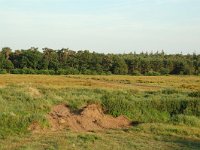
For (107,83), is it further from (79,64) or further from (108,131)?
(108,131)

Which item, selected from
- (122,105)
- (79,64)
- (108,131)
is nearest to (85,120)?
(108,131)

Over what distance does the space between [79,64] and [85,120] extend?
265 feet

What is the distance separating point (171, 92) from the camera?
2402 cm

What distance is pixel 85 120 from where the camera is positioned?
16.8 meters

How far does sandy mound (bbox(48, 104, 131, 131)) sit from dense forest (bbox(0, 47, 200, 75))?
244 feet

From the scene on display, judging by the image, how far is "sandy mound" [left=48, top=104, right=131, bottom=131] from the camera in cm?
1614

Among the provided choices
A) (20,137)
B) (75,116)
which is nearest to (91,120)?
(75,116)

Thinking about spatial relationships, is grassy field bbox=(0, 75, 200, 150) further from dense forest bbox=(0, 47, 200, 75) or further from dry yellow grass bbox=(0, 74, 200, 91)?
dense forest bbox=(0, 47, 200, 75)

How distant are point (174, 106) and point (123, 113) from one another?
247cm

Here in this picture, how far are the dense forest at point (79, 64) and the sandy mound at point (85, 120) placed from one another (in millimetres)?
74318

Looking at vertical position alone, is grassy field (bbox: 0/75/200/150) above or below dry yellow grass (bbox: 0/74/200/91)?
above

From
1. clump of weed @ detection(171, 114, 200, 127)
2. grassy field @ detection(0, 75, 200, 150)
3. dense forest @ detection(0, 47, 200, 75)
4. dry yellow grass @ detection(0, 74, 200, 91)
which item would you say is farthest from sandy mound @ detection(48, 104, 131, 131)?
dense forest @ detection(0, 47, 200, 75)

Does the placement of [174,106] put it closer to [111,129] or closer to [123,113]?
[123,113]

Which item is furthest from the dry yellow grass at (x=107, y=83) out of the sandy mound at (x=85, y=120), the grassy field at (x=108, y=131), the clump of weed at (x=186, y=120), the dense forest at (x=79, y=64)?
the clump of weed at (x=186, y=120)
